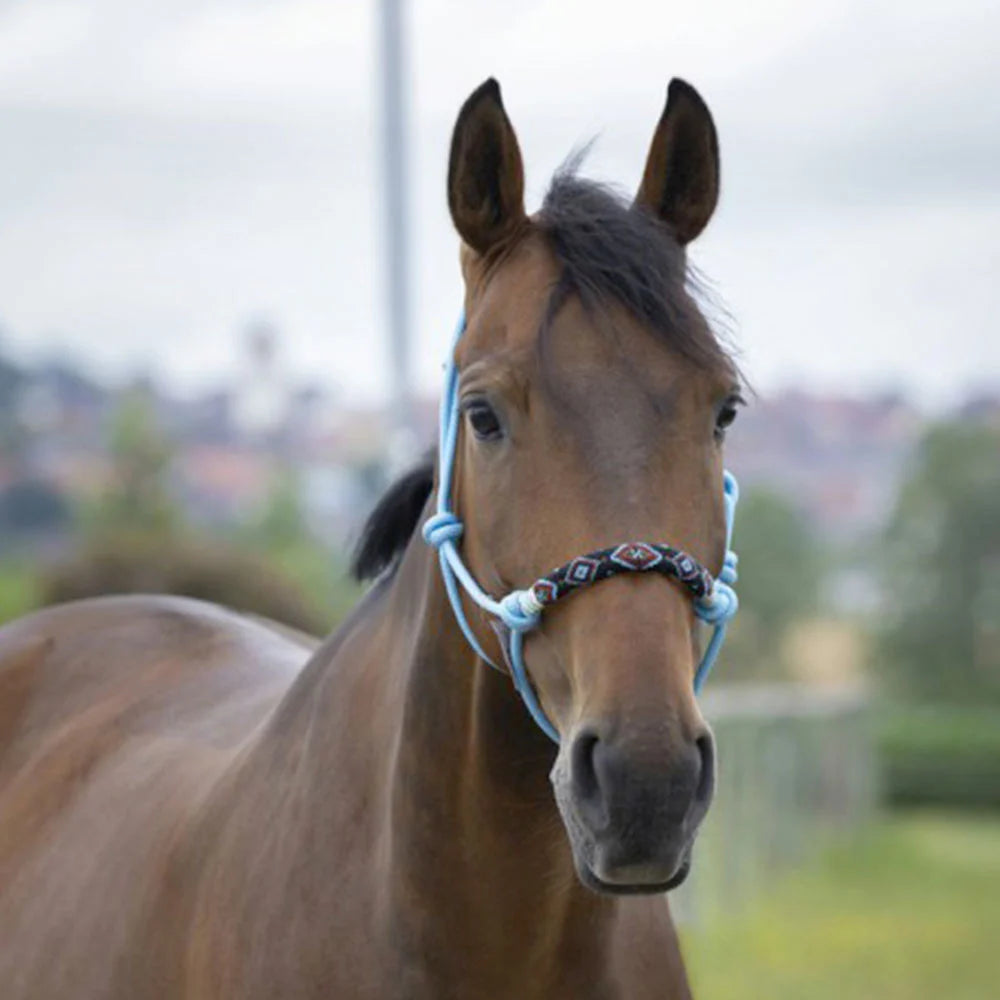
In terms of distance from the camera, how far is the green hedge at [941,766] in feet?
105

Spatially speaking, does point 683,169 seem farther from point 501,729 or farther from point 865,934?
point 865,934

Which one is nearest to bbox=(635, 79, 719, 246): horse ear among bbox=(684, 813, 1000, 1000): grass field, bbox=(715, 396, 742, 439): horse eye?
bbox=(715, 396, 742, 439): horse eye

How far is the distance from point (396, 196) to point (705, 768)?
875cm

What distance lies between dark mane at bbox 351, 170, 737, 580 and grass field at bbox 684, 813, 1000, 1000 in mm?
9251

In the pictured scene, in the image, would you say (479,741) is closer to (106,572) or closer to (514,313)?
(514,313)

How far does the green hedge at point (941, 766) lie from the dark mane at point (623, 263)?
29.0 metres

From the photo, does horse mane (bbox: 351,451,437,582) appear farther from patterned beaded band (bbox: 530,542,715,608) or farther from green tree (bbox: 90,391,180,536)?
green tree (bbox: 90,391,180,536)

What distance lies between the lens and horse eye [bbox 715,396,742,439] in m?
3.33

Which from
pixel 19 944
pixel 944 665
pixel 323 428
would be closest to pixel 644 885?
pixel 19 944

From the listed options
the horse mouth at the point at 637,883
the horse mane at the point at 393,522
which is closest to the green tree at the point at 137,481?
the horse mane at the point at 393,522

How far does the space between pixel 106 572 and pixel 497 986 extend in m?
7.95

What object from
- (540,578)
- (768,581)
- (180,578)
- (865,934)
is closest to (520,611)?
(540,578)

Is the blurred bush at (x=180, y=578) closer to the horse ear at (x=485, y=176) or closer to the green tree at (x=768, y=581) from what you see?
the horse ear at (x=485, y=176)

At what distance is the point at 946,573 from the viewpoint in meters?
34.0
